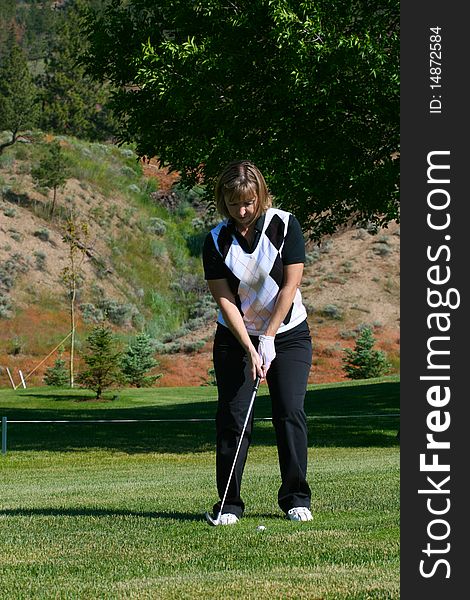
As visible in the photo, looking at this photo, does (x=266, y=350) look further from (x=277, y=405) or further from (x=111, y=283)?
(x=111, y=283)

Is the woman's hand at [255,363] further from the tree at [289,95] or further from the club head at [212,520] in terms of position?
the tree at [289,95]

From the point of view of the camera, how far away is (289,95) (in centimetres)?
1948

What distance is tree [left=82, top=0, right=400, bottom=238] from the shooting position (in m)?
19.2

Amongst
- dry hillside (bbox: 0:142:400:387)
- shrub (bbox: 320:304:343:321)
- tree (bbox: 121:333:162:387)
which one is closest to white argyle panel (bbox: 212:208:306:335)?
tree (bbox: 121:333:162:387)

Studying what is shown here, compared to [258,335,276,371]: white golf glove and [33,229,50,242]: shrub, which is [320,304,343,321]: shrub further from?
[258,335,276,371]: white golf glove

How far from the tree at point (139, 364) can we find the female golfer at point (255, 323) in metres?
41.5

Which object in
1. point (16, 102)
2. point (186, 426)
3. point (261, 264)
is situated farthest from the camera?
point (16, 102)

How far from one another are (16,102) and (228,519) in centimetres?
7508

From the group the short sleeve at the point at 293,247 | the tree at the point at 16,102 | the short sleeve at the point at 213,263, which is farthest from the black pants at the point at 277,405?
the tree at the point at 16,102

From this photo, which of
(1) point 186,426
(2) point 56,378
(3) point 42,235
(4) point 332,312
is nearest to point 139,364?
(2) point 56,378

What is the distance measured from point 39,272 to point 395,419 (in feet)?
139

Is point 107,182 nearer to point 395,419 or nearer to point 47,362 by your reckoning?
point 47,362

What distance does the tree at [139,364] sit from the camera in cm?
4897

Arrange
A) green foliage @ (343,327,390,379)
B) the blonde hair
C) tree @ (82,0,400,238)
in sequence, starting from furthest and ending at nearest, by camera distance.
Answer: green foliage @ (343,327,390,379), tree @ (82,0,400,238), the blonde hair
